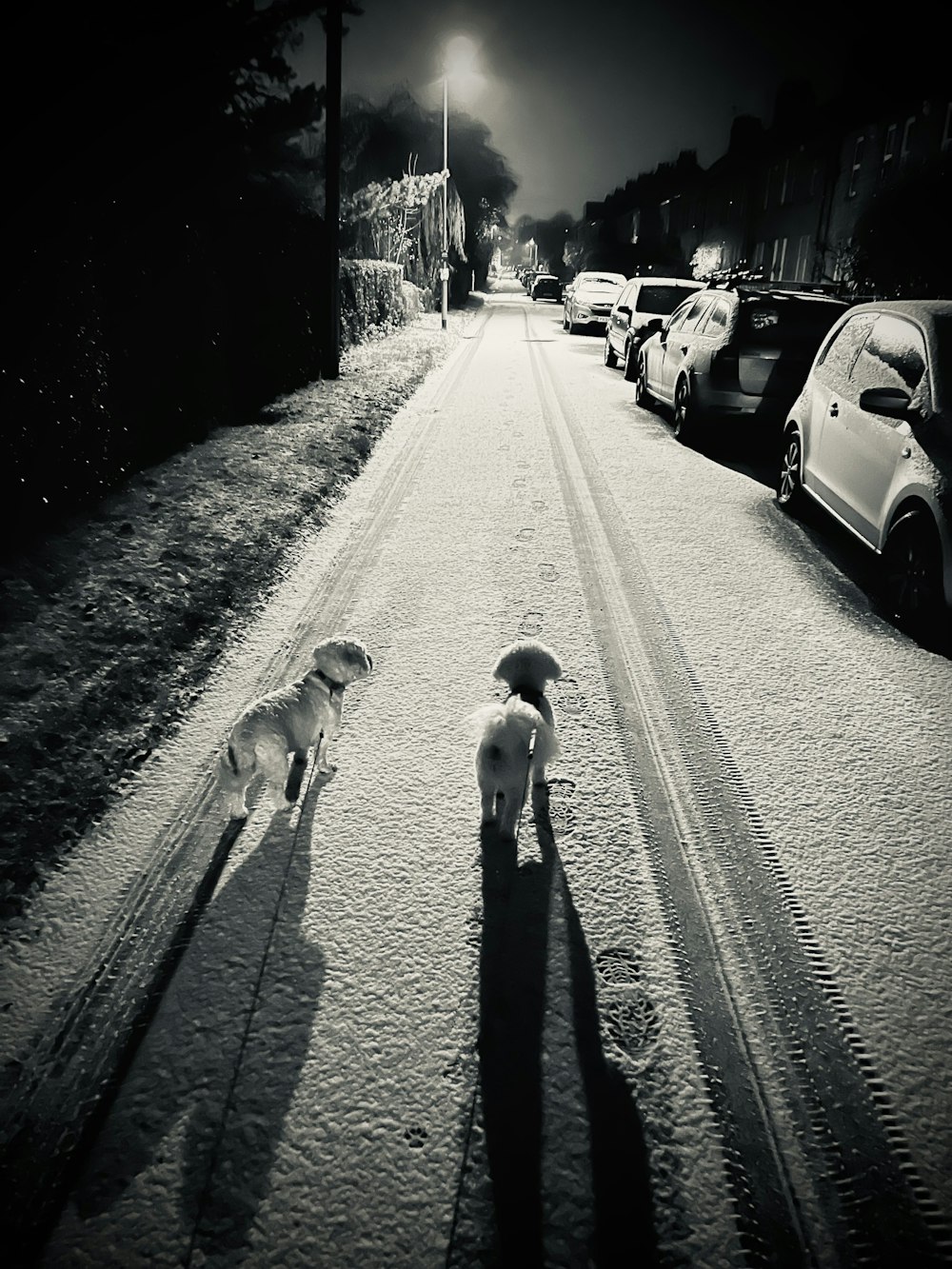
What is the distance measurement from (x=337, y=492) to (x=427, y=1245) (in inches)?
261

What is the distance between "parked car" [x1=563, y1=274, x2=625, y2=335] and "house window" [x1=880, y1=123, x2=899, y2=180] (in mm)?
12845

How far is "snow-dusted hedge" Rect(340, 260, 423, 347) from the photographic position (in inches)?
728

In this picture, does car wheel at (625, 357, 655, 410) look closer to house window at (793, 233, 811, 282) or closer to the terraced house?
the terraced house

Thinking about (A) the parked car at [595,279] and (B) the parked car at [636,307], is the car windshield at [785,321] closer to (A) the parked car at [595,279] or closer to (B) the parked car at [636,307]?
(B) the parked car at [636,307]

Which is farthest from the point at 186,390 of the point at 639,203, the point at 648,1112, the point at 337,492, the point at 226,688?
the point at 639,203

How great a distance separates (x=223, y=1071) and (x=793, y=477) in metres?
6.72

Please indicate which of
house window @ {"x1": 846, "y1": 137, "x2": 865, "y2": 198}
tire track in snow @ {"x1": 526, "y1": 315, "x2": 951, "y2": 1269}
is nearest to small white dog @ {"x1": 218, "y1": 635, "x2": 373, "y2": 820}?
tire track in snow @ {"x1": 526, "y1": 315, "x2": 951, "y2": 1269}

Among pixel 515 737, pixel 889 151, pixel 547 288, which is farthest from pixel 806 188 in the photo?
pixel 515 737

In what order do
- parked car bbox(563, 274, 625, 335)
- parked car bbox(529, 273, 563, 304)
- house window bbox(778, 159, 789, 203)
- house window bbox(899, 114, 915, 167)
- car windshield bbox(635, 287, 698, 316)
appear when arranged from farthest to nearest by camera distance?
parked car bbox(529, 273, 563, 304)
house window bbox(778, 159, 789, 203)
house window bbox(899, 114, 915, 167)
parked car bbox(563, 274, 625, 335)
car windshield bbox(635, 287, 698, 316)

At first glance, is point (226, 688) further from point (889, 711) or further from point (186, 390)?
point (186, 390)

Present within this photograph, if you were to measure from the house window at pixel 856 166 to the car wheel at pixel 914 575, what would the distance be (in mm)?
36462

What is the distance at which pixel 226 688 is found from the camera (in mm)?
4031

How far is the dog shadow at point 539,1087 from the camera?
1.77 metres

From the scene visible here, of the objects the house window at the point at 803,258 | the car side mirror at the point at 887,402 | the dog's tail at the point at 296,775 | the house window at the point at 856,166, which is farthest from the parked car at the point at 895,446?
the house window at the point at 803,258
